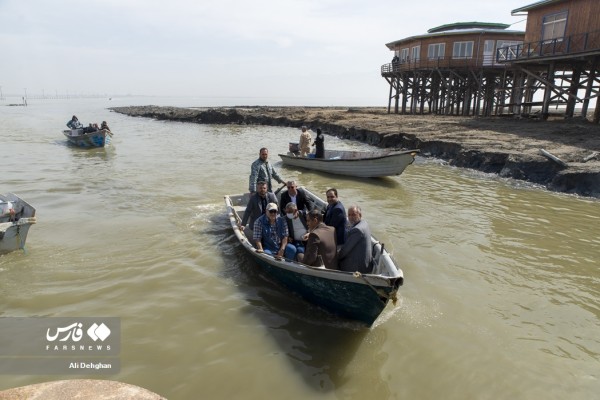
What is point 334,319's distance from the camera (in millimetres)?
6152

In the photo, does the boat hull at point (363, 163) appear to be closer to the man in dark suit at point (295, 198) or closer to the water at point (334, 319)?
the water at point (334, 319)

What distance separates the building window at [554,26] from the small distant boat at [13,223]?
26.9 m

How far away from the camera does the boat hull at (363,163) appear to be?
15.6 m

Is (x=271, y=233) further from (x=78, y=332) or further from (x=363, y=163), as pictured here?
(x=363, y=163)

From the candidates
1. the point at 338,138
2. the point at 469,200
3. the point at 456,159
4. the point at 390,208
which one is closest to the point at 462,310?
the point at 390,208

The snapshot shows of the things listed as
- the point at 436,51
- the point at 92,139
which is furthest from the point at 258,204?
the point at 436,51

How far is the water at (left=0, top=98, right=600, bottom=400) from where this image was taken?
5055 mm

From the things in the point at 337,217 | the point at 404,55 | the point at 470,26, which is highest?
the point at 470,26

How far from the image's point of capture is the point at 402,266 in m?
8.30

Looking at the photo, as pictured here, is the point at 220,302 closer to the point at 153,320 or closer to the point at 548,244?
the point at 153,320

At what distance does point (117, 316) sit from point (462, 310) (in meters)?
5.77

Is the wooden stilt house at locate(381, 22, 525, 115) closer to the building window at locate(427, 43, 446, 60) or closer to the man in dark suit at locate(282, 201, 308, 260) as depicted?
the building window at locate(427, 43, 446, 60)

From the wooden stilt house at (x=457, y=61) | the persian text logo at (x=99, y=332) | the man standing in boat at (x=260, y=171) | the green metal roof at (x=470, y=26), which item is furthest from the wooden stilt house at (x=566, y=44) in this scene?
the persian text logo at (x=99, y=332)

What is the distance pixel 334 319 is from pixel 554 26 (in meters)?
25.2
